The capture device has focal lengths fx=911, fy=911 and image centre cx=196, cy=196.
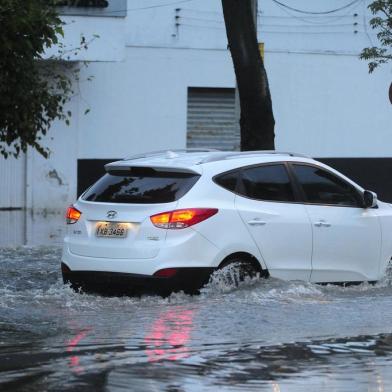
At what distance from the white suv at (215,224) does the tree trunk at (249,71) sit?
11.1 feet

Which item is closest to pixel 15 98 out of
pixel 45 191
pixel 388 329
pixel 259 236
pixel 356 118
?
pixel 259 236

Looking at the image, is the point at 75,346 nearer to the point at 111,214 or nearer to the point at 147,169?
the point at 111,214

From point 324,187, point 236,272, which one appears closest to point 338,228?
point 324,187

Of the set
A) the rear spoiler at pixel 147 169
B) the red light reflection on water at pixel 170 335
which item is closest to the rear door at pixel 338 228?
the rear spoiler at pixel 147 169

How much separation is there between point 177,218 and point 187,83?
14.8 metres

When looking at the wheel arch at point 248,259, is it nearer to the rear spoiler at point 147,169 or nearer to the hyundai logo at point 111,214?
the rear spoiler at point 147,169

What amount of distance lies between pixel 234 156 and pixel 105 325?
2443 millimetres

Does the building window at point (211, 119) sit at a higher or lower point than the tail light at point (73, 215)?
higher

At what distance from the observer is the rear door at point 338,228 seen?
9617 mm

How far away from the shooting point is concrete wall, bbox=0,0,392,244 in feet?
72.1

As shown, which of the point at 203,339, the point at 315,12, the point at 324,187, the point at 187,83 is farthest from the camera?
the point at 315,12

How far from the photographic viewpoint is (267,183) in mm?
9445

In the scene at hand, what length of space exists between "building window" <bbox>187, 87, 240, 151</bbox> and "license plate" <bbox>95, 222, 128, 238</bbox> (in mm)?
14615

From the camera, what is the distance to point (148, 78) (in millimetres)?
22797
